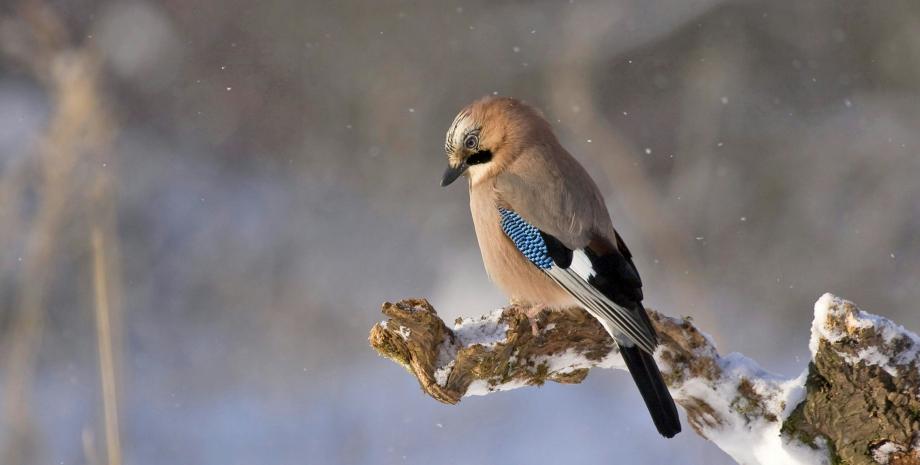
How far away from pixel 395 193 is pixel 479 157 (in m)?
2.96

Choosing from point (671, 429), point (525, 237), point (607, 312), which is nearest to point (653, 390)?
point (671, 429)

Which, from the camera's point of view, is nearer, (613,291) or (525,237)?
(613,291)

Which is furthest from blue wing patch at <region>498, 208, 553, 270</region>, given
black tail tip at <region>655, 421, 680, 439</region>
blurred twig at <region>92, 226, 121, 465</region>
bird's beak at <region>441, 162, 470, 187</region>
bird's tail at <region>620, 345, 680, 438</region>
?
blurred twig at <region>92, 226, 121, 465</region>

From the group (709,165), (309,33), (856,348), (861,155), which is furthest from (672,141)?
(856,348)

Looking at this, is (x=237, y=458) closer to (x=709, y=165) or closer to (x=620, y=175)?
(x=620, y=175)

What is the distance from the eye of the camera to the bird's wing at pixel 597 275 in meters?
2.30

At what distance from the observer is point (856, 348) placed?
2004mm

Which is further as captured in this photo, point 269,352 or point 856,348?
point 269,352

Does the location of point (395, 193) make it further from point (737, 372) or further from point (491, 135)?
point (737, 372)

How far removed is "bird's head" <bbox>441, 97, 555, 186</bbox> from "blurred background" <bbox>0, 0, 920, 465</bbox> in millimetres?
1935

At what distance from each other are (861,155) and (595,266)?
3.43m

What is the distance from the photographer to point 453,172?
8.91 ft

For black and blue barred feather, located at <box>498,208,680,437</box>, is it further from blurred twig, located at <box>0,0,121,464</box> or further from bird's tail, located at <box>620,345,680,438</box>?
blurred twig, located at <box>0,0,121,464</box>

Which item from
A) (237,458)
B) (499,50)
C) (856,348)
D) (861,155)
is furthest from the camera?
(499,50)
